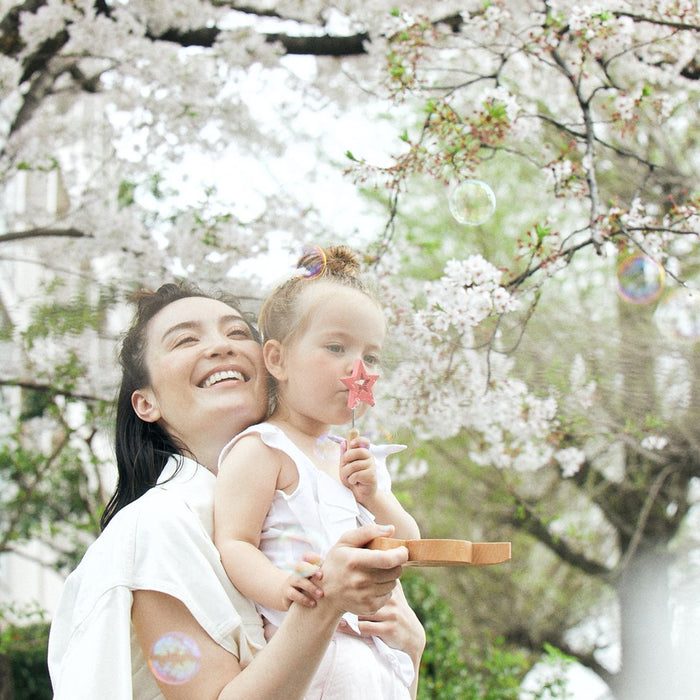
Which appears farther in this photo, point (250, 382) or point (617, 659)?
point (617, 659)

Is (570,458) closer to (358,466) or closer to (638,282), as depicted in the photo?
(638,282)

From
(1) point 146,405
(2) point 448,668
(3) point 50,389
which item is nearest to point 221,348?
(1) point 146,405

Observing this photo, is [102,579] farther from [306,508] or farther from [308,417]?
[308,417]

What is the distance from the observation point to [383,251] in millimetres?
3604

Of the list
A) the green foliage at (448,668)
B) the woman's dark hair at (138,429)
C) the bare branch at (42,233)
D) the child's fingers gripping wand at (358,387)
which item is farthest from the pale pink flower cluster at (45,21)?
the green foliage at (448,668)

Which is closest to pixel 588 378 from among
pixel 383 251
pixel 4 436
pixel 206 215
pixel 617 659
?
pixel 383 251

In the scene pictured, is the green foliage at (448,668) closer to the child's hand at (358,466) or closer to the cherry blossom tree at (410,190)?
the cherry blossom tree at (410,190)

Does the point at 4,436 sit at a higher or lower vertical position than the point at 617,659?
higher

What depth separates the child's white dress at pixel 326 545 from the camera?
5.11ft

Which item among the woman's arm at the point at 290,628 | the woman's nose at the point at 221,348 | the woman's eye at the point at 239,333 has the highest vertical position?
the woman's eye at the point at 239,333

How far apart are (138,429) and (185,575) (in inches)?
Answer: 20.8

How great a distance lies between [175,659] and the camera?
4.98 ft

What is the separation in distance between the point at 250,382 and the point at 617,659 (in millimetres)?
9004

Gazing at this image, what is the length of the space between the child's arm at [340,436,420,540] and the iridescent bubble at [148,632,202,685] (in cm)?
38
